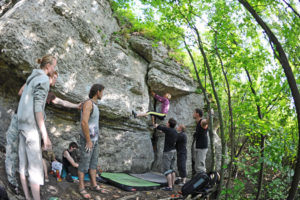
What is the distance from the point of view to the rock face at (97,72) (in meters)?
5.20

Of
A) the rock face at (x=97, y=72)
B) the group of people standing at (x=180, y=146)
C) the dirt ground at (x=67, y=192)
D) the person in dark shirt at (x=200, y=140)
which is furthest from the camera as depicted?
the person in dark shirt at (x=200, y=140)

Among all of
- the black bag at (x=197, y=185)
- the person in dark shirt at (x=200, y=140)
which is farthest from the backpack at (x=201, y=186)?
the person in dark shirt at (x=200, y=140)

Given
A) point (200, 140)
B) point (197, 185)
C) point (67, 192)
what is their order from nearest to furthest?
1. point (67, 192)
2. point (197, 185)
3. point (200, 140)

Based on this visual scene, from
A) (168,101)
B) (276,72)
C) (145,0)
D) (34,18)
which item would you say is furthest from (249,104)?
(34,18)

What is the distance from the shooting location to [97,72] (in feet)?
22.1

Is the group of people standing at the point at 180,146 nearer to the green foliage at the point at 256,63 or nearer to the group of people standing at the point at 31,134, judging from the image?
the green foliage at the point at 256,63

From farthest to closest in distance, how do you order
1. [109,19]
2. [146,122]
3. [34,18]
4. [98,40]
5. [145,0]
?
[146,122], [109,19], [98,40], [145,0], [34,18]

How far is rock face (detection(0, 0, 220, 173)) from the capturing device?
520 cm

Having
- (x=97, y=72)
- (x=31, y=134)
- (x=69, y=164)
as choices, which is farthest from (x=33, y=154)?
(x=97, y=72)

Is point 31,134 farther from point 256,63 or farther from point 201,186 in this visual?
point 256,63

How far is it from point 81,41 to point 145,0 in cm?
206

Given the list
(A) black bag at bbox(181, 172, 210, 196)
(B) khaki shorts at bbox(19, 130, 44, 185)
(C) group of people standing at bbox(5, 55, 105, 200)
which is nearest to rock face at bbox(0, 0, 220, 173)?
(C) group of people standing at bbox(5, 55, 105, 200)

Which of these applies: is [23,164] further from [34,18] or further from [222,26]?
[222,26]

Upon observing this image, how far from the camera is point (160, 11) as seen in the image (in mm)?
6496
